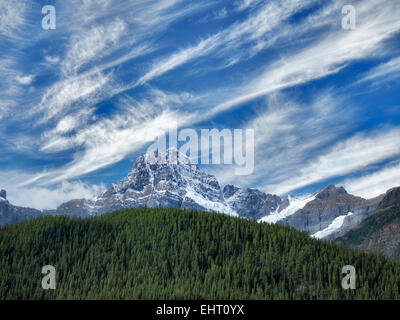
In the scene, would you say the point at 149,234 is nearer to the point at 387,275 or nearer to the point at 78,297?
the point at 78,297

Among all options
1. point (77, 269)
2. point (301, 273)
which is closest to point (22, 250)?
point (77, 269)

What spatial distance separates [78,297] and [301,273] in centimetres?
3863

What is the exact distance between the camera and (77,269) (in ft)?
238

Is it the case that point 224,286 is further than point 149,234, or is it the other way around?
point 149,234

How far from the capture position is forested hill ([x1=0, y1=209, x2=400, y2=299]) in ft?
211

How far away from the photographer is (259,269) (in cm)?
7300

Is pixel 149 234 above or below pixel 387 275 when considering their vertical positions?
above

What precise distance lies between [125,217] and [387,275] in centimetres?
5779

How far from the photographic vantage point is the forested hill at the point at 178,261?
64.4m

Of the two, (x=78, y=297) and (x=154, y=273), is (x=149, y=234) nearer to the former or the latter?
(x=154, y=273)

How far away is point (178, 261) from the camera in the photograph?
251 feet

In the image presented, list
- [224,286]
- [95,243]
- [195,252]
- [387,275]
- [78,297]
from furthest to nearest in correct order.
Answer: [95,243], [195,252], [387,275], [224,286], [78,297]
